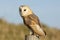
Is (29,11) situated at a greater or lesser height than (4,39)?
greater

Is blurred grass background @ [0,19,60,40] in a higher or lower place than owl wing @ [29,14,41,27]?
lower

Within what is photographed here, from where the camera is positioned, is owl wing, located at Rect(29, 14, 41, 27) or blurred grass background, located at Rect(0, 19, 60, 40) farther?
blurred grass background, located at Rect(0, 19, 60, 40)

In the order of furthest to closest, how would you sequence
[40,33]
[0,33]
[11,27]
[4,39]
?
[11,27] < [0,33] < [4,39] < [40,33]

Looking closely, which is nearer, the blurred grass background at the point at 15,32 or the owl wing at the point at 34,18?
the owl wing at the point at 34,18

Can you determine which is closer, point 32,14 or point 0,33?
point 32,14

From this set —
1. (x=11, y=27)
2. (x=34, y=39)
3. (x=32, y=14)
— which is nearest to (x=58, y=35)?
(x=11, y=27)

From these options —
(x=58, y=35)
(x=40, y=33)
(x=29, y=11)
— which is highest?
(x=29, y=11)

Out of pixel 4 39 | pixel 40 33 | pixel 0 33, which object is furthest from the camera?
pixel 0 33

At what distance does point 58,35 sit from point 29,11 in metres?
8.96

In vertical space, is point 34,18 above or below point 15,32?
above

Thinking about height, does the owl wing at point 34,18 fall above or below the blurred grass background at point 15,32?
above

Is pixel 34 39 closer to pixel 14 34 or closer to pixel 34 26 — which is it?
pixel 34 26

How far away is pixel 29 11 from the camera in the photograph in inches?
199

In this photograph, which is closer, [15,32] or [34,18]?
[34,18]
